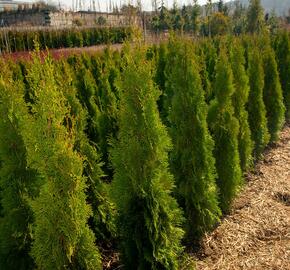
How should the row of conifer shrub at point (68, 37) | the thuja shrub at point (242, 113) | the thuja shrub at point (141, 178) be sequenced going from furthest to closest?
the row of conifer shrub at point (68, 37) → the thuja shrub at point (242, 113) → the thuja shrub at point (141, 178)

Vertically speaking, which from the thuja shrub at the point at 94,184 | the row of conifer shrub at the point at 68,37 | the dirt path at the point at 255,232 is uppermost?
the row of conifer shrub at the point at 68,37

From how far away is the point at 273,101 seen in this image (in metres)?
9.12

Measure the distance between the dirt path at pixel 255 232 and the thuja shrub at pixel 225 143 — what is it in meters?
0.43

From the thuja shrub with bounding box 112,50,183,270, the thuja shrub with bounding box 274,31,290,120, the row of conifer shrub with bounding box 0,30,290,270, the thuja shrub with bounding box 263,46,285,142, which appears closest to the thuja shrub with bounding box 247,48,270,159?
the thuja shrub with bounding box 263,46,285,142

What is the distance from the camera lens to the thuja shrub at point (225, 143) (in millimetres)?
5707

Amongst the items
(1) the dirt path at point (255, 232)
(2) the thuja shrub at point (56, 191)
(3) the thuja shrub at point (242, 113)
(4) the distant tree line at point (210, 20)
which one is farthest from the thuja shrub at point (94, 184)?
(4) the distant tree line at point (210, 20)

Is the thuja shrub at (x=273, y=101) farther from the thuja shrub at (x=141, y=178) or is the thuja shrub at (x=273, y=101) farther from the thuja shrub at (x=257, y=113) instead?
the thuja shrub at (x=141, y=178)

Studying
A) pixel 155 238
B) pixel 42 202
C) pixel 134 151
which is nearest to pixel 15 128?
pixel 42 202

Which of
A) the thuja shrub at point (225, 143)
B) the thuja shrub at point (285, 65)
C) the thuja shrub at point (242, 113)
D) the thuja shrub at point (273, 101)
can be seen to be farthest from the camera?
the thuja shrub at point (285, 65)

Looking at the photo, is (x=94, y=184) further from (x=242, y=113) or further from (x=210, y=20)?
(x=210, y=20)

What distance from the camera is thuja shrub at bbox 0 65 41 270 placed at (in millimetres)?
3754

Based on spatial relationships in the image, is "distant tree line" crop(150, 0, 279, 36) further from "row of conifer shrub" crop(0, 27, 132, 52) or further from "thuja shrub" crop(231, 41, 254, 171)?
"thuja shrub" crop(231, 41, 254, 171)

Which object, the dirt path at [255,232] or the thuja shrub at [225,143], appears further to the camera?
the thuja shrub at [225,143]

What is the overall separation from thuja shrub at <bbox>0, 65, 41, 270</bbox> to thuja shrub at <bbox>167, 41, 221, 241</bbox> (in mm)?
1983
